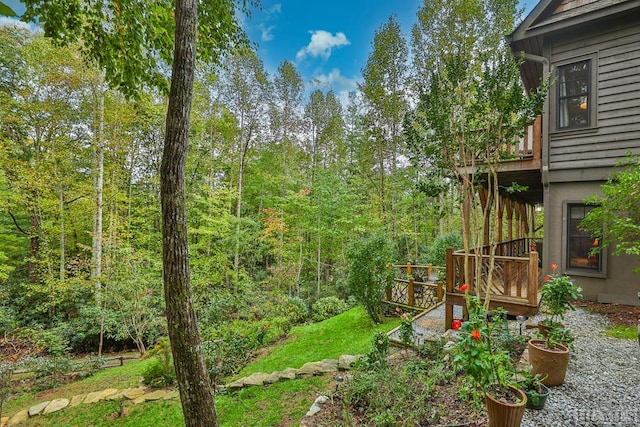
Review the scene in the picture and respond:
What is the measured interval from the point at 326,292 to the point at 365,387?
10142 millimetres

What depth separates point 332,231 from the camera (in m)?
13.1

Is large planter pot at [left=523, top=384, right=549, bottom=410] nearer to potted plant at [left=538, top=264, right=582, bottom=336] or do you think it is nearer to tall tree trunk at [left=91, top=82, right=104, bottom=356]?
potted plant at [left=538, top=264, right=582, bottom=336]

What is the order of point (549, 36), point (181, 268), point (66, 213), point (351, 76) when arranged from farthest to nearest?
point (351, 76)
point (66, 213)
point (549, 36)
point (181, 268)

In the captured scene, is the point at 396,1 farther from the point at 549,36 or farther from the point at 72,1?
the point at 72,1

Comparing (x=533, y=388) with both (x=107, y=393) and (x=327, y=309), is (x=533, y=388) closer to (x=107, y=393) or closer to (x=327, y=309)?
(x=107, y=393)

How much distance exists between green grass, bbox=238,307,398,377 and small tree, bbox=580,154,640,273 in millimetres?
4519

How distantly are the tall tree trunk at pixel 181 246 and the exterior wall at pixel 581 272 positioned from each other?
282 inches

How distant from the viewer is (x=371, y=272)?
746cm

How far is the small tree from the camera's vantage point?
4478mm

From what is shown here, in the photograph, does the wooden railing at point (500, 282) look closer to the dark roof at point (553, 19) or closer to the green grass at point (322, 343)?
the green grass at point (322, 343)

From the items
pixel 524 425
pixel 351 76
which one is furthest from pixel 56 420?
pixel 351 76

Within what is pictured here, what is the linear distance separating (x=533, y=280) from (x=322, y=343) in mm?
4595

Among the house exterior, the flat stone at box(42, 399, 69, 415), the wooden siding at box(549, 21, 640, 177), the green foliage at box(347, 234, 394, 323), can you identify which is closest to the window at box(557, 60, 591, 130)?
the house exterior

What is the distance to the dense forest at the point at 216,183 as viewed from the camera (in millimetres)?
8641
